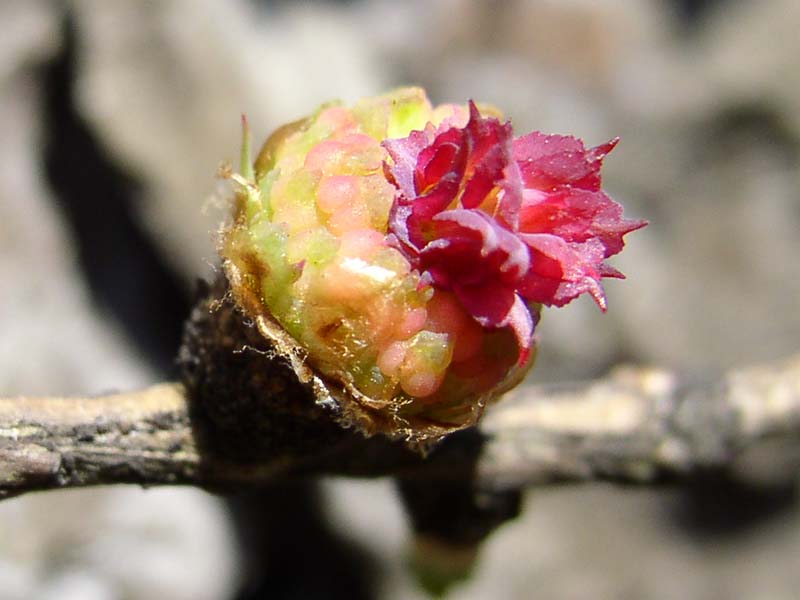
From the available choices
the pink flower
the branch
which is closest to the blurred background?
the branch

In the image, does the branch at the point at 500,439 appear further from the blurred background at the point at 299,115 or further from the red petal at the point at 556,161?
the red petal at the point at 556,161

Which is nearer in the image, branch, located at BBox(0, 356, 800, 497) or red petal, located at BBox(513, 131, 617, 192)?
red petal, located at BBox(513, 131, 617, 192)

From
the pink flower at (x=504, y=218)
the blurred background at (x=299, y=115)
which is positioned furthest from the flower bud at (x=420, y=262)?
the blurred background at (x=299, y=115)

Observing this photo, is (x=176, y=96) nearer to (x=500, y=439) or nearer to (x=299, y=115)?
(x=299, y=115)

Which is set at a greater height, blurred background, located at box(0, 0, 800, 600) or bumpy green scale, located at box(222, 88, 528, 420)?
bumpy green scale, located at box(222, 88, 528, 420)

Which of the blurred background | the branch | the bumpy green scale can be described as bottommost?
the blurred background

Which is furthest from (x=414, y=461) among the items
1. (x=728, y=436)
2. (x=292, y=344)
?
(x=728, y=436)

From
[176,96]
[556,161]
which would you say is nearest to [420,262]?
[556,161]

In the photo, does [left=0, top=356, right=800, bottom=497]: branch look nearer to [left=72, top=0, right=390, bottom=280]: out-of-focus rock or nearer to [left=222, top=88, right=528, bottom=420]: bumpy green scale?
[left=222, top=88, right=528, bottom=420]: bumpy green scale

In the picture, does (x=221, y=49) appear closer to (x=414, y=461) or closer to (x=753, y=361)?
(x=414, y=461)
